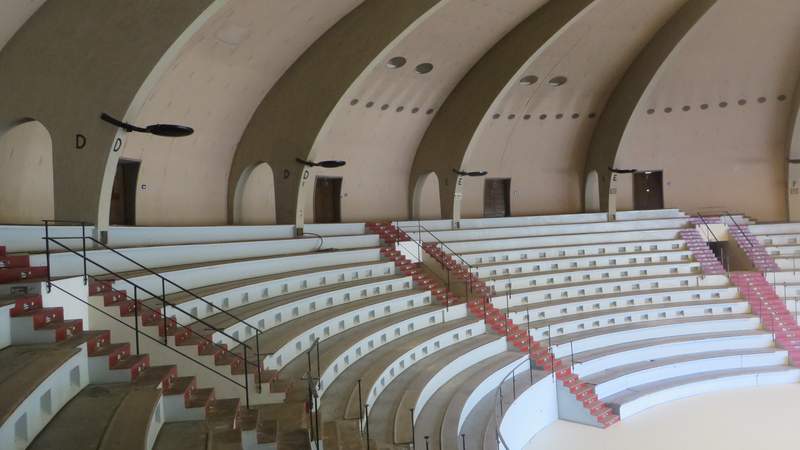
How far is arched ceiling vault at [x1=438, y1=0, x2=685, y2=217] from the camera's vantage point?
1717 cm

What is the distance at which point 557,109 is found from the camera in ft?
69.2

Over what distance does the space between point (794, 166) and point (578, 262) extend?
375 inches

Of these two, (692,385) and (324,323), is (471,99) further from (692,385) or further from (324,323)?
(324,323)

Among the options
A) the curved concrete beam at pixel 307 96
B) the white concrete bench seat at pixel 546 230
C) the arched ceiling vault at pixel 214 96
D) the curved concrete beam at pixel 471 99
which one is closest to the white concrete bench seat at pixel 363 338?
the white concrete bench seat at pixel 546 230

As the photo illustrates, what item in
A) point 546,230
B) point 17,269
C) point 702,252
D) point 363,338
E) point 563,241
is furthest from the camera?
point 546,230

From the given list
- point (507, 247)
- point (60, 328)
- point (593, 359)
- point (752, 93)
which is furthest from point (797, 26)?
point (60, 328)

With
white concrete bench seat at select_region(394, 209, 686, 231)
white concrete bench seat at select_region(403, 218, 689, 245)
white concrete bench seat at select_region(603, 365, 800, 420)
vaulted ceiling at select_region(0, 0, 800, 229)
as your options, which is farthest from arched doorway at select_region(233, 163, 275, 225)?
white concrete bench seat at select_region(603, 365, 800, 420)

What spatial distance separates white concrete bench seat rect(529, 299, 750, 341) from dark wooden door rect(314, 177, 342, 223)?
7274 millimetres

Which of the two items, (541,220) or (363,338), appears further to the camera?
(541,220)

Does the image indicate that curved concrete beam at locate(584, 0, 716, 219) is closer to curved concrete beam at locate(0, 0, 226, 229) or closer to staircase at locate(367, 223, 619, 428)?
staircase at locate(367, 223, 619, 428)

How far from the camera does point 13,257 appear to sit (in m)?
6.96

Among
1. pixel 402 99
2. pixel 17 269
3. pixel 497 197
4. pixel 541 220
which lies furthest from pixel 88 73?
pixel 497 197

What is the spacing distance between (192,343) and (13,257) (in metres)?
2.16

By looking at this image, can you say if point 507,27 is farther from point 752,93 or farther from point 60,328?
point 60,328
